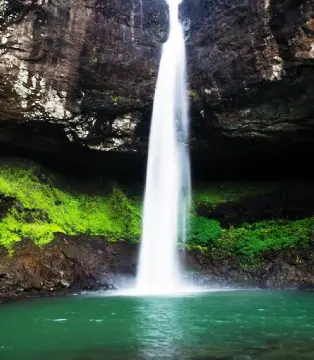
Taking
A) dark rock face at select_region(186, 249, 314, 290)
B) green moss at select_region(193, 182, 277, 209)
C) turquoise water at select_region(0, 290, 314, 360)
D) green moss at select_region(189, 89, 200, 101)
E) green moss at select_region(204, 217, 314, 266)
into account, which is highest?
green moss at select_region(189, 89, 200, 101)

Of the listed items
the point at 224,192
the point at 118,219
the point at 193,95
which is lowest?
the point at 118,219

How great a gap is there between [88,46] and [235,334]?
14.1 m

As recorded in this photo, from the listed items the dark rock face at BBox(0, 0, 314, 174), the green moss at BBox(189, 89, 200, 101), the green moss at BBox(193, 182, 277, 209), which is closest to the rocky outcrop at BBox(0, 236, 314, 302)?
the green moss at BBox(193, 182, 277, 209)

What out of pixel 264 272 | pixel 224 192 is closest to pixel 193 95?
pixel 224 192

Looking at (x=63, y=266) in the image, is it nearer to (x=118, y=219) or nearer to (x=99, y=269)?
(x=99, y=269)

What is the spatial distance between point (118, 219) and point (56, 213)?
9.87 ft

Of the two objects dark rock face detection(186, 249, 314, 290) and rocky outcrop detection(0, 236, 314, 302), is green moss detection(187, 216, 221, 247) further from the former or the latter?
dark rock face detection(186, 249, 314, 290)

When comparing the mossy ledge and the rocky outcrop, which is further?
the mossy ledge

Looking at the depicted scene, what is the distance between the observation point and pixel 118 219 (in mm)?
20062

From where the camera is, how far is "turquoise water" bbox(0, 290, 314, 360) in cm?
622

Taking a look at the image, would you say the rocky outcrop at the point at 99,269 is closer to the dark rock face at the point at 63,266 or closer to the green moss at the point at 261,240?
the dark rock face at the point at 63,266

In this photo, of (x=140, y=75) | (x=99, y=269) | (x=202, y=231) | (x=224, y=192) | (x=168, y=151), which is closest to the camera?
(x=99, y=269)

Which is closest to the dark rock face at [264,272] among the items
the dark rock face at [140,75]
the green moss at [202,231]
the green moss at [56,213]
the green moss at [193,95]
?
the green moss at [202,231]

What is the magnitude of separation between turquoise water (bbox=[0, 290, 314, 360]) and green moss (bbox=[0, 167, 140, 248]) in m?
4.14
